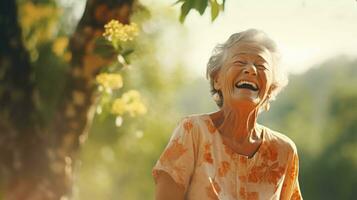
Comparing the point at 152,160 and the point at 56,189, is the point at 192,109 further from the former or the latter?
the point at 56,189

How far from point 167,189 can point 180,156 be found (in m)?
0.10

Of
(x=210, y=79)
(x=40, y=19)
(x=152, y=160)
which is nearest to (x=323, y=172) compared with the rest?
(x=152, y=160)

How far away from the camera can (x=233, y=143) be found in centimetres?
275

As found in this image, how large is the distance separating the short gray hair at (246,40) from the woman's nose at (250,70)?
84mm

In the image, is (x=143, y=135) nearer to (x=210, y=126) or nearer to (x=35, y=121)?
(x=35, y=121)

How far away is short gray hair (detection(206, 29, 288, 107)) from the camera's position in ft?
9.02

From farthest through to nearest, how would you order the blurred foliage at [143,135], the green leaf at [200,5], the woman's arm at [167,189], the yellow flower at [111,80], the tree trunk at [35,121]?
the blurred foliage at [143,135]
the tree trunk at [35,121]
the yellow flower at [111,80]
the green leaf at [200,5]
the woman's arm at [167,189]

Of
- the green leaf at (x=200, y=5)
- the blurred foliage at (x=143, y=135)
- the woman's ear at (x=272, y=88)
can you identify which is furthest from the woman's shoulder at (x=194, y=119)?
the blurred foliage at (x=143, y=135)

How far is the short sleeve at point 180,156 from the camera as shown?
265 centimetres

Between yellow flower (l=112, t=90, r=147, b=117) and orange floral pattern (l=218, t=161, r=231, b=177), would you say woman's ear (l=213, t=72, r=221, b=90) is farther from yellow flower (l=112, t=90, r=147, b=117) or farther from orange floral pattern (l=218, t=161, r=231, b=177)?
yellow flower (l=112, t=90, r=147, b=117)

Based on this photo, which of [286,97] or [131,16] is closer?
[131,16]

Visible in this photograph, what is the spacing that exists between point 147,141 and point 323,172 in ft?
20.7

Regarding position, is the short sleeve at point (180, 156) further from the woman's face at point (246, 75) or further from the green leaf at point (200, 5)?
the green leaf at point (200, 5)

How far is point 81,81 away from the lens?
195 inches
